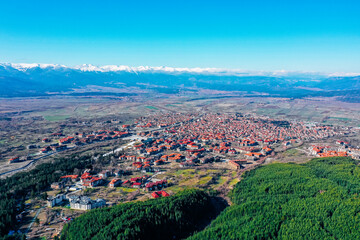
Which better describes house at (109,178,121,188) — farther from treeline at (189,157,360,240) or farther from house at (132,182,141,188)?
treeline at (189,157,360,240)

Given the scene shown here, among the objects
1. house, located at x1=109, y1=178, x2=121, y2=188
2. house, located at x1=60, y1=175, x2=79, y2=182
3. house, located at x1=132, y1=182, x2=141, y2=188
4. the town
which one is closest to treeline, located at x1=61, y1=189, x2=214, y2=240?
the town

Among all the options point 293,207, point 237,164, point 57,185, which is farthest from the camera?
point 237,164

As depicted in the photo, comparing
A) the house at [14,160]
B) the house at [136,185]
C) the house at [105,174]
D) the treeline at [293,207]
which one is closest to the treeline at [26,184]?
the house at [105,174]

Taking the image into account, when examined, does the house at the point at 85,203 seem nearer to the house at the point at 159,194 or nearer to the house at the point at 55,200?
the house at the point at 55,200

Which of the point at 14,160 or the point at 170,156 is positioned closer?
the point at 14,160

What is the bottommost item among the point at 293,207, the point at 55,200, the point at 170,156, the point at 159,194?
the point at 170,156

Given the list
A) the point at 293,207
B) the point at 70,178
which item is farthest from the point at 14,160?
the point at 293,207

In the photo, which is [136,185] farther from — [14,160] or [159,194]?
[14,160]
